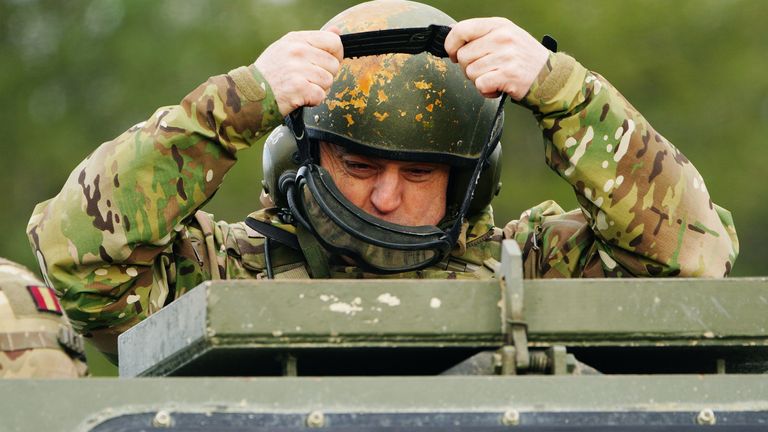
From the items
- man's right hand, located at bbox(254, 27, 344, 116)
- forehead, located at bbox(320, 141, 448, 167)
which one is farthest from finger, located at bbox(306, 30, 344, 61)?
forehead, located at bbox(320, 141, 448, 167)

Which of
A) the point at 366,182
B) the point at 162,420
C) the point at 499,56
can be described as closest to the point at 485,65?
the point at 499,56

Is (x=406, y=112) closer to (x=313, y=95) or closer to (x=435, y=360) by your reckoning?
(x=313, y=95)

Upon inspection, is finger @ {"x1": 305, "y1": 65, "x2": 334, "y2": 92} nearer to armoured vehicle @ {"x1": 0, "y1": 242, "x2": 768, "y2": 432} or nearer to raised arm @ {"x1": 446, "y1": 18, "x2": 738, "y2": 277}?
raised arm @ {"x1": 446, "y1": 18, "x2": 738, "y2": 277}

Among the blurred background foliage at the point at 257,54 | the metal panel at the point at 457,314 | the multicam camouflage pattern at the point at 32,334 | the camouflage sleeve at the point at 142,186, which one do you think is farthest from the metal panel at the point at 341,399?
the blurred background foliage at the point at 257,54

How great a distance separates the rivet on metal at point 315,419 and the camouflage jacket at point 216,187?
145 cm

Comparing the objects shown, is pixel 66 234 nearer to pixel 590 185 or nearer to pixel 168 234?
pixel 168 234

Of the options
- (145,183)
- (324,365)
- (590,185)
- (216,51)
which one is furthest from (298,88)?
(216,51)

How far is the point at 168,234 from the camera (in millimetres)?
4809

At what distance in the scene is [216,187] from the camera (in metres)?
4.88

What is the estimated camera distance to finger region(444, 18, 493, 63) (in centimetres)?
473

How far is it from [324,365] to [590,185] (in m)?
1.20

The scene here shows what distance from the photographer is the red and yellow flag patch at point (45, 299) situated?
4.54 m

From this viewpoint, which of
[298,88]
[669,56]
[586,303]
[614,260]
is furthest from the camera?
[669,56]

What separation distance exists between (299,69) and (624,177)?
2.64 feet
